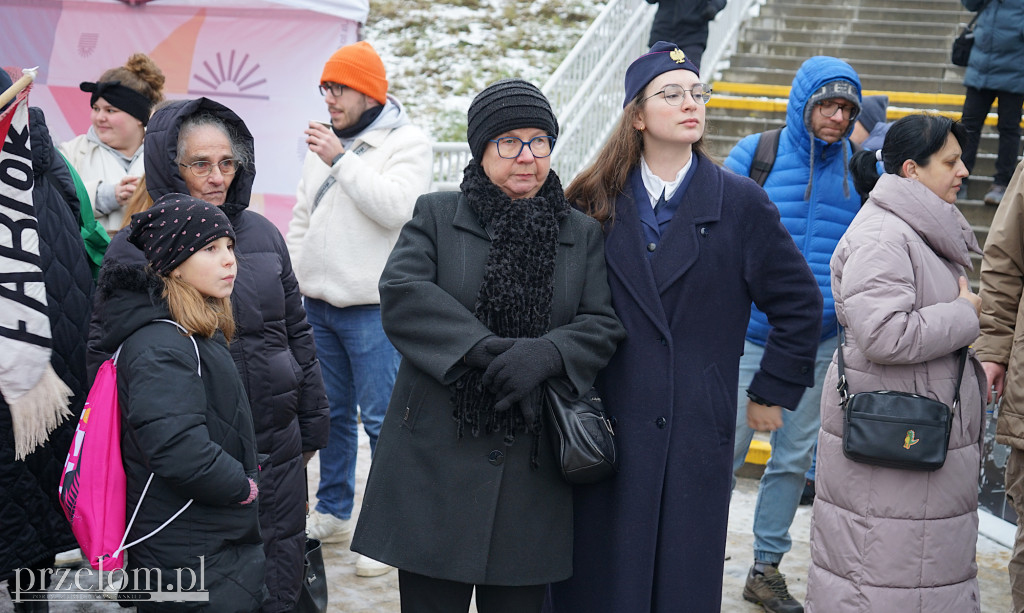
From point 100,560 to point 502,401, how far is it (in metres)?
1.16

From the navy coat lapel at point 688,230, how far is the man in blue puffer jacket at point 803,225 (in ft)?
4.68

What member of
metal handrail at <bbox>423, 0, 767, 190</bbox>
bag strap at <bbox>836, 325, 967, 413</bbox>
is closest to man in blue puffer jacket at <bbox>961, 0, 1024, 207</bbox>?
metal handrail at <bbox>423, 0, 767, 190</bbox>

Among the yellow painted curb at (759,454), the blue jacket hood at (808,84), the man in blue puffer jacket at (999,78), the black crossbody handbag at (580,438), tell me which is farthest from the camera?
the man in blue puffer jacket at (999,78)

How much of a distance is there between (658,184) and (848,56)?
871 centimetres

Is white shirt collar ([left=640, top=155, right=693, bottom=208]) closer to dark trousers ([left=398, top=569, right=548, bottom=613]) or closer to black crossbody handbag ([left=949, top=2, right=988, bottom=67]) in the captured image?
dark trousers ([left=398, top=569, right=548, bottom=613])

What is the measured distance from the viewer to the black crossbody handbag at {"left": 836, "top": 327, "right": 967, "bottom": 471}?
10.7ft

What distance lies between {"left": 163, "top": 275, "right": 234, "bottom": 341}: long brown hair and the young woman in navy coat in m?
1.15

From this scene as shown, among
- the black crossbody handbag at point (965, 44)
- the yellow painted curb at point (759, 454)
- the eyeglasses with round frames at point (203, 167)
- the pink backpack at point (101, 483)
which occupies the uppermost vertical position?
the black crossbody handbag at point (965, 44)

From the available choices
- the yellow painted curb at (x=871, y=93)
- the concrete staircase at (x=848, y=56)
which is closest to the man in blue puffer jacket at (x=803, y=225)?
the concrete staircase at (x=848, y=56)

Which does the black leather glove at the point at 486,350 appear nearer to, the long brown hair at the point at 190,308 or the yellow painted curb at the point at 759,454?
the long brown hair at the point at 190,308

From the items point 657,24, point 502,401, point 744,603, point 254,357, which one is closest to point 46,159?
point 254,357

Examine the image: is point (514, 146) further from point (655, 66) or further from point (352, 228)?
point (352, 228)

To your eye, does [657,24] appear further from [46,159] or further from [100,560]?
[100,560]

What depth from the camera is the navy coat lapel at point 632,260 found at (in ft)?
9.83
